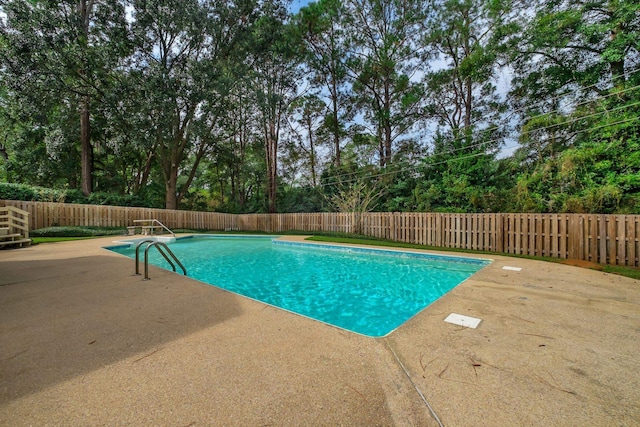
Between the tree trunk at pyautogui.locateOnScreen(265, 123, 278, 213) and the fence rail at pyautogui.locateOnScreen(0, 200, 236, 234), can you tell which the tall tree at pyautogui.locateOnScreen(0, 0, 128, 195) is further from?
the tree trunk at pyautogui.locateOnScreen(265, 123, 278, 213)

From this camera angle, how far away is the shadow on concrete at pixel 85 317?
161 cm

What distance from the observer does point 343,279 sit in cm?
512

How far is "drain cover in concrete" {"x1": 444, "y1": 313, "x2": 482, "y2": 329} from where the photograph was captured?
89.4 inches

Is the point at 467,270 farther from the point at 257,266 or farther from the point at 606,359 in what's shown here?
the point at 257,266

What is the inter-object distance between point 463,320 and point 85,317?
3543 mm

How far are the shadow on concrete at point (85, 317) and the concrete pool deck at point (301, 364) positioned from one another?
0.5 inches

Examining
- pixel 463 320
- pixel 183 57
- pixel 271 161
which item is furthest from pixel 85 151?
pixel 463 320

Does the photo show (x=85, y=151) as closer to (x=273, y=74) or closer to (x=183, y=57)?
(x=183, y=57)

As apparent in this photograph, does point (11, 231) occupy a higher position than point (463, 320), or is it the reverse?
point (11, 231)

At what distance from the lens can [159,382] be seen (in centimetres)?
145

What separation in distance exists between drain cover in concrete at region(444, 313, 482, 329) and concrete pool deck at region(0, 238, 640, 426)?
0.07 metres

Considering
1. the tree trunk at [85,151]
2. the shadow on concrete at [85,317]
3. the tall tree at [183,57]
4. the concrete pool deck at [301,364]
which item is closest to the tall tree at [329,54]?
the tall tree at [183,57]

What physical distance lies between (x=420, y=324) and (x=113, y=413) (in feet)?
7.17

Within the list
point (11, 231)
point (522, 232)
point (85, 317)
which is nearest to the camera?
point (85, 317)
